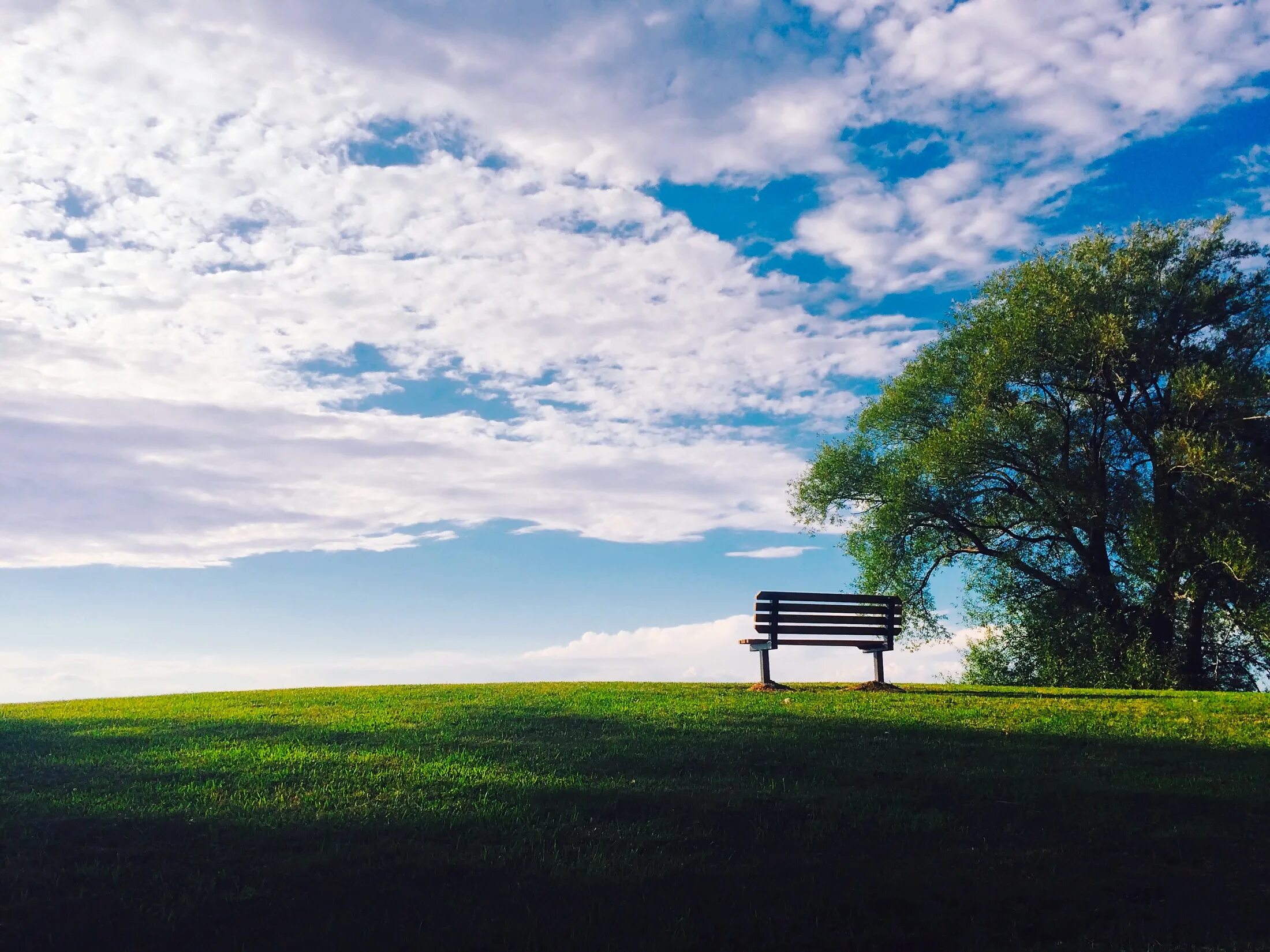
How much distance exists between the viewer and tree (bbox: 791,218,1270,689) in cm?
2648

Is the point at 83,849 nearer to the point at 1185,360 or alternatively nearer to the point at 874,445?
the point at 874,445

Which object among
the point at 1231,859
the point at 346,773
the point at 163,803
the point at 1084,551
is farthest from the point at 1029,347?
the point at 163,803

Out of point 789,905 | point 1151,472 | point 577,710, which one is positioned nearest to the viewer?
point 789,905

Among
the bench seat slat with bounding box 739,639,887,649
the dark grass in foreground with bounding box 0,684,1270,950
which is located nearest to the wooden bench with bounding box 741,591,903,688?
the bench seat slat with bounding box 739,639,887,649

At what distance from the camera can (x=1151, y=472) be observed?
→ 92.2 ft

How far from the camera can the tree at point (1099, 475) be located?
2648 centimetres

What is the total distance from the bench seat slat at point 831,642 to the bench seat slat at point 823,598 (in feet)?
3.05

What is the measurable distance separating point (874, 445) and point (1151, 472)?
8.86 m

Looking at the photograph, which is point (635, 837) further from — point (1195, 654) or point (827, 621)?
point (1195, 654)

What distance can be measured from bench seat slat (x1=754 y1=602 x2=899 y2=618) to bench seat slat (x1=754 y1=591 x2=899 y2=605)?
2.8 inches

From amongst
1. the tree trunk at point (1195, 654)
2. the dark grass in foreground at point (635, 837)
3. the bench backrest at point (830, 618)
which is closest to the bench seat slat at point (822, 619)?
the bench backrest at point (830, 618)

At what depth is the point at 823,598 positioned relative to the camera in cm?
2222

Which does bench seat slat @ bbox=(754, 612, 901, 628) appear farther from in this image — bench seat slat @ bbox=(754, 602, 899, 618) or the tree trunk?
the tree trunk

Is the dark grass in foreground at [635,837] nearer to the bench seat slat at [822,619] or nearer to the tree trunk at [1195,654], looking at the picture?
the bench seat slat at [822,619]
